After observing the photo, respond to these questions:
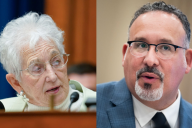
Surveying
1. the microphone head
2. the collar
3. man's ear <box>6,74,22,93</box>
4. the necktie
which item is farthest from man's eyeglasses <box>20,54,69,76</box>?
the necktie

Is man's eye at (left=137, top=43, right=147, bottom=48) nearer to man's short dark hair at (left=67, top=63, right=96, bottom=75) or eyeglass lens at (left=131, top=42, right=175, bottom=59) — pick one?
→ eyeglass lens at (left=131, top=42, right=175, bottom=59)

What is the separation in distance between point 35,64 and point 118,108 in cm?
79

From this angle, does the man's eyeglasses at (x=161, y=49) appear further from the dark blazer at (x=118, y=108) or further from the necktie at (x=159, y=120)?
the necktie at (x=159, y=120)

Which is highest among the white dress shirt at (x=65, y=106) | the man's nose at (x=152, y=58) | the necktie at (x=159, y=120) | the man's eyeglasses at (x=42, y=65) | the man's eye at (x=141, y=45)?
the man's eye at (x=141, y=45)

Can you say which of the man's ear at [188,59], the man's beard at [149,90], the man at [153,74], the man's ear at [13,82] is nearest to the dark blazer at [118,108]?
the man at [153,74]

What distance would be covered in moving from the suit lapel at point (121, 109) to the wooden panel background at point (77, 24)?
0.34 meters

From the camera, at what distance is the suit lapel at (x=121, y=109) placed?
167cm

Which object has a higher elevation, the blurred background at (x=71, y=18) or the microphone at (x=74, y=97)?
the blurred background at (x=71, y=18)

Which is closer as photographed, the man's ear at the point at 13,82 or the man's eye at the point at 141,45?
the man's eye at the point at 141,45

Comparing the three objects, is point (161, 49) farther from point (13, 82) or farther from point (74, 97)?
point (13, 82)

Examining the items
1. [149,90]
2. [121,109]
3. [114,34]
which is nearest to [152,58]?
[149,90]

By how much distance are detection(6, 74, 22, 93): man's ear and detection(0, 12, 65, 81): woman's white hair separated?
0.10 feet

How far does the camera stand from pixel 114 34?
1.72 meters

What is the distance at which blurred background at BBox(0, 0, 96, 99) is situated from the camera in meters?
1.79
